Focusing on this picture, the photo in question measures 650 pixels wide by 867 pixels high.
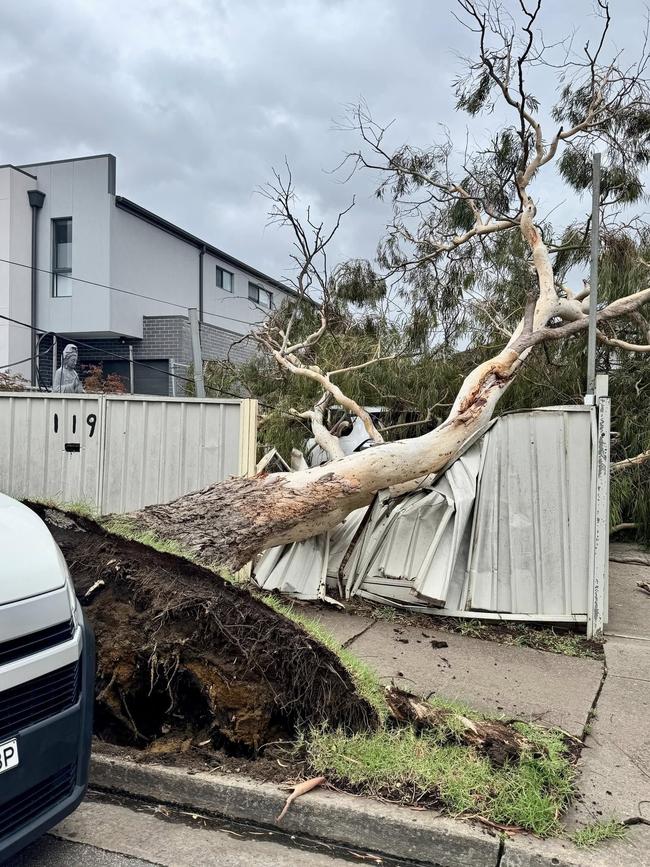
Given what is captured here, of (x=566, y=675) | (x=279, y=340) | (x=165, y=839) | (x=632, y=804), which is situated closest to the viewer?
(x=165, y=839)

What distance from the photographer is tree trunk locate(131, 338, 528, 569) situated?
5.54 metres

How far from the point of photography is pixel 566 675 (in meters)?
4.69

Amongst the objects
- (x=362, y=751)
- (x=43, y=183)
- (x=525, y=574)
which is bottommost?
(x=362, y=751)

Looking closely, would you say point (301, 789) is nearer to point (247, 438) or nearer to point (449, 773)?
point (449, 773)

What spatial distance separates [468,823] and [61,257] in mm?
17200

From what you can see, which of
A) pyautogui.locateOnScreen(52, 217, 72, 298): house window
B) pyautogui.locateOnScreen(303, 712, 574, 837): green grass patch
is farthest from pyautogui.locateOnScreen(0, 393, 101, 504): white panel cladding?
pyautogui.locateOnScreen(52, 217, 72, 298): house window

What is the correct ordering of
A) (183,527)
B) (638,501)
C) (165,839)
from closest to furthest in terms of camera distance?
(165,839) < (183,527) < (638,501)

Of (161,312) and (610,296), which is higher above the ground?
(161,312)

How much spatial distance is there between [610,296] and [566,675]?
5874 mm

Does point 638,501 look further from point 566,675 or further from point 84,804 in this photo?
point 84,804

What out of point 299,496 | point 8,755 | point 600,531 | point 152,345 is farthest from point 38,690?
point 152,345

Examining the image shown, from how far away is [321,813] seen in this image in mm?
2881

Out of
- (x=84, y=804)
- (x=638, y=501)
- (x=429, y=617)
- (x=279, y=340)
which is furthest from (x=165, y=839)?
(x=279, y=340)

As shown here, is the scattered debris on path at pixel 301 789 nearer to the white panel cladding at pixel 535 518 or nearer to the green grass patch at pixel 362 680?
the green grass patch at pixel 362 680
